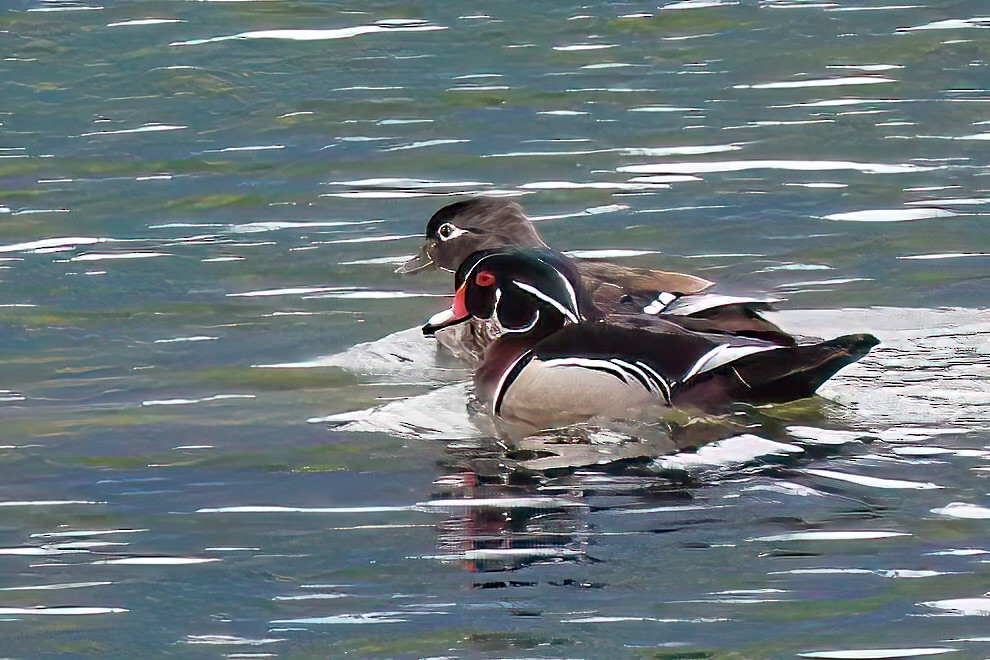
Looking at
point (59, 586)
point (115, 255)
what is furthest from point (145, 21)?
point (59, 586)

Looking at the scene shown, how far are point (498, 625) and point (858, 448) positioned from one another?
2122 mm

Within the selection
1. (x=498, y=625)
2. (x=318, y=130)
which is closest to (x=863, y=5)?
(x=318, y=130)

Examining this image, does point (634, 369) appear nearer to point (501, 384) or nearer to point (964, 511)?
point (501, 384)

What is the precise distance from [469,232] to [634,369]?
2447 millimetres

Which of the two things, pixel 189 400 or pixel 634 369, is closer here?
pixel 634 369

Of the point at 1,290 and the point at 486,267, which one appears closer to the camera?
the point at 486,267

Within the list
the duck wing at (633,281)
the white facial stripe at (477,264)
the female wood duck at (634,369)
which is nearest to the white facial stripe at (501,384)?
the female wood duck at (634,369)

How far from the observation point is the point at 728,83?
49.9ft

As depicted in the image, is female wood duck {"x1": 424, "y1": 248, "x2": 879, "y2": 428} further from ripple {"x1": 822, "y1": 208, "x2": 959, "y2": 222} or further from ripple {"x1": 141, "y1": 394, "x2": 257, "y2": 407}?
ripple {"x1": 822, "y1": 208, "x2": 959, "y2": 222}

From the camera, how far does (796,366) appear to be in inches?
325

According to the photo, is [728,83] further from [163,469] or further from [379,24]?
[163,469]

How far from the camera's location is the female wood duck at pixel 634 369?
830cm

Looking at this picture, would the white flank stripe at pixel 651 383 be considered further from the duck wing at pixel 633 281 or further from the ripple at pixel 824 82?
the ripple at pixel 824 82

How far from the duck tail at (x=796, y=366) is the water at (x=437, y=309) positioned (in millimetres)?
127
